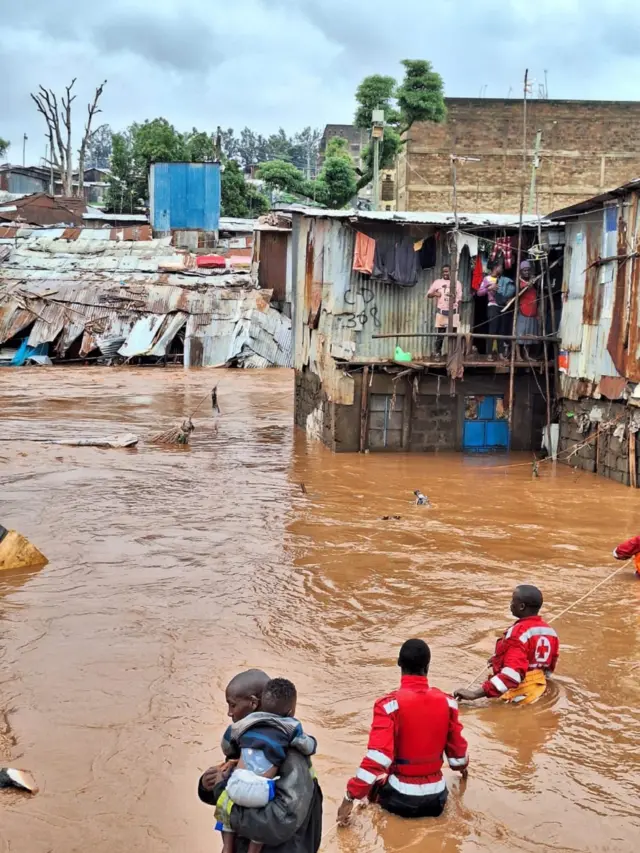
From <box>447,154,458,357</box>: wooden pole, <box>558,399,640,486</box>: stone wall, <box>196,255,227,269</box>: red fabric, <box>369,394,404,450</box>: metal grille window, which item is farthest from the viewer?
<box>196,255,227,269</box>: red fabric

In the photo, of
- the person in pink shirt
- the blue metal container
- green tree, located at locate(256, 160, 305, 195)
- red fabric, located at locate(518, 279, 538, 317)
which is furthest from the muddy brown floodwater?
green tree, located at locate(256, 160, 305, 195)

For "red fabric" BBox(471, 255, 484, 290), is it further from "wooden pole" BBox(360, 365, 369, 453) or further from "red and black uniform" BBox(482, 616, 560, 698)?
"red and black uniform" BBox(482, 616, 560, 698)

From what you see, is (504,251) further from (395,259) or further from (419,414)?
(419,414)

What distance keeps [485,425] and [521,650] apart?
1211 centimetres

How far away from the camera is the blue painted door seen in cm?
1778

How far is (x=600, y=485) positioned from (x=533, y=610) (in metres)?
9.29

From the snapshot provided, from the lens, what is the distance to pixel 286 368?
34188mm

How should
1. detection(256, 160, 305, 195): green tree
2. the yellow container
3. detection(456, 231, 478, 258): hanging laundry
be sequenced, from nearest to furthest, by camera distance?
1. the yellow container
2. detection(456, 231, 478, 258): hanging laundry
3. detection(256, 160, 305, 195): green tree

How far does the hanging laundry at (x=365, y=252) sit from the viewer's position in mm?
16734

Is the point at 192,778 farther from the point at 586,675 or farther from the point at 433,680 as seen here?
the point at 586,675

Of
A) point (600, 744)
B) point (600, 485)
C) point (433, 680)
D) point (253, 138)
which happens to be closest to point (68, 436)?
point (600, 485)

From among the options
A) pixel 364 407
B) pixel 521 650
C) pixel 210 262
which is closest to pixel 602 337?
pixel 364 407

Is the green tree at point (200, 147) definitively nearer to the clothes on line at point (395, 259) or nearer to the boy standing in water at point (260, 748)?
the clothes on line at point (395, 259)

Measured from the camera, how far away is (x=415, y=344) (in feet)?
56.6
